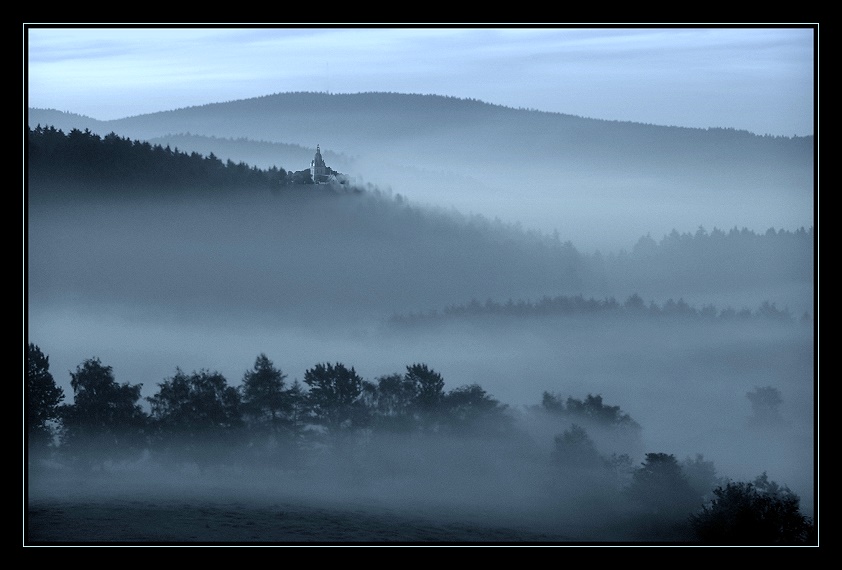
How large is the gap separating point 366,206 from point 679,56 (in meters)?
3.75

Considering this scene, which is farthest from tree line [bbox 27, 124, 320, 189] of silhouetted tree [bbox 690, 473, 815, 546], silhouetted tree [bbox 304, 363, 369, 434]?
silhouetted tree [bbox 690, 473, 815, 546]

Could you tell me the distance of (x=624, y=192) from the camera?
9711 millimetres

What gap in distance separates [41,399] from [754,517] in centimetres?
764

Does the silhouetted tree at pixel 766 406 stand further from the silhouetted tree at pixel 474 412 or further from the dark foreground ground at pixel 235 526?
the silhouetted tree at pixel 474 412

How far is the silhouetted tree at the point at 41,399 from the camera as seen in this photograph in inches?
348

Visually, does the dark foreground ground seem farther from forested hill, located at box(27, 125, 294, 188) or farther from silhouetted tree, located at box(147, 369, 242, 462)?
forested hill, located at box(27, 125, 294, 188)

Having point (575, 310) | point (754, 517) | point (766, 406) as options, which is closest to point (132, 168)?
point (575, 310)

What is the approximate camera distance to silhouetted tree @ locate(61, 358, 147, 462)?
9156 mm

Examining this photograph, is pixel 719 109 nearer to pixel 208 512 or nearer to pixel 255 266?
pixel 255 266

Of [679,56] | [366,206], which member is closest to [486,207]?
[366,206]

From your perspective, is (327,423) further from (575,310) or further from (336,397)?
(575,310)

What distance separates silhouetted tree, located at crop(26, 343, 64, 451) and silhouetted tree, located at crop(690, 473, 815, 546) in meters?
6.92

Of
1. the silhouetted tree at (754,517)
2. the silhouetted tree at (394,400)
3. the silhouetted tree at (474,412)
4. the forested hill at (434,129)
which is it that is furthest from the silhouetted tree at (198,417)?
the silhouetted tree at (754,517)
